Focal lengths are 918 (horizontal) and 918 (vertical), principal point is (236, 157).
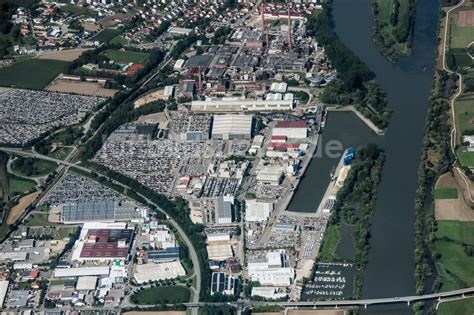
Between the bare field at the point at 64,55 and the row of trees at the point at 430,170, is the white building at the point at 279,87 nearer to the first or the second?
the row of trees at the point at 430,170

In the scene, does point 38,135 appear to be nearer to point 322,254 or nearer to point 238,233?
point 238,233

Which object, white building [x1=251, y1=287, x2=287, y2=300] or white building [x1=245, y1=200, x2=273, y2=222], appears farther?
white building [x1=245, y1=200, x2=273, y2=222]

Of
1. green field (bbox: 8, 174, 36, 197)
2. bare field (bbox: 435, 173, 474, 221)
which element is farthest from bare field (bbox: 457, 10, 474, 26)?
green field (bbox: 8, 174, 36, 197)

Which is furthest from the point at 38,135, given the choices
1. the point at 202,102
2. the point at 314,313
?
the point at 314,313

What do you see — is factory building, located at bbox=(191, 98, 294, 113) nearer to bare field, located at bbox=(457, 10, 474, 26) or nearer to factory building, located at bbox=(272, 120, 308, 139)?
factory building, located at bbox=(272, 120, 308, 139)

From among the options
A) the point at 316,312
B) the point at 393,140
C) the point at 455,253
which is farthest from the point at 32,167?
the point at 455,253

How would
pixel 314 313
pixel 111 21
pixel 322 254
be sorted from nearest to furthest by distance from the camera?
pixel 314 313, pixel 322 254, pixel 111 21
